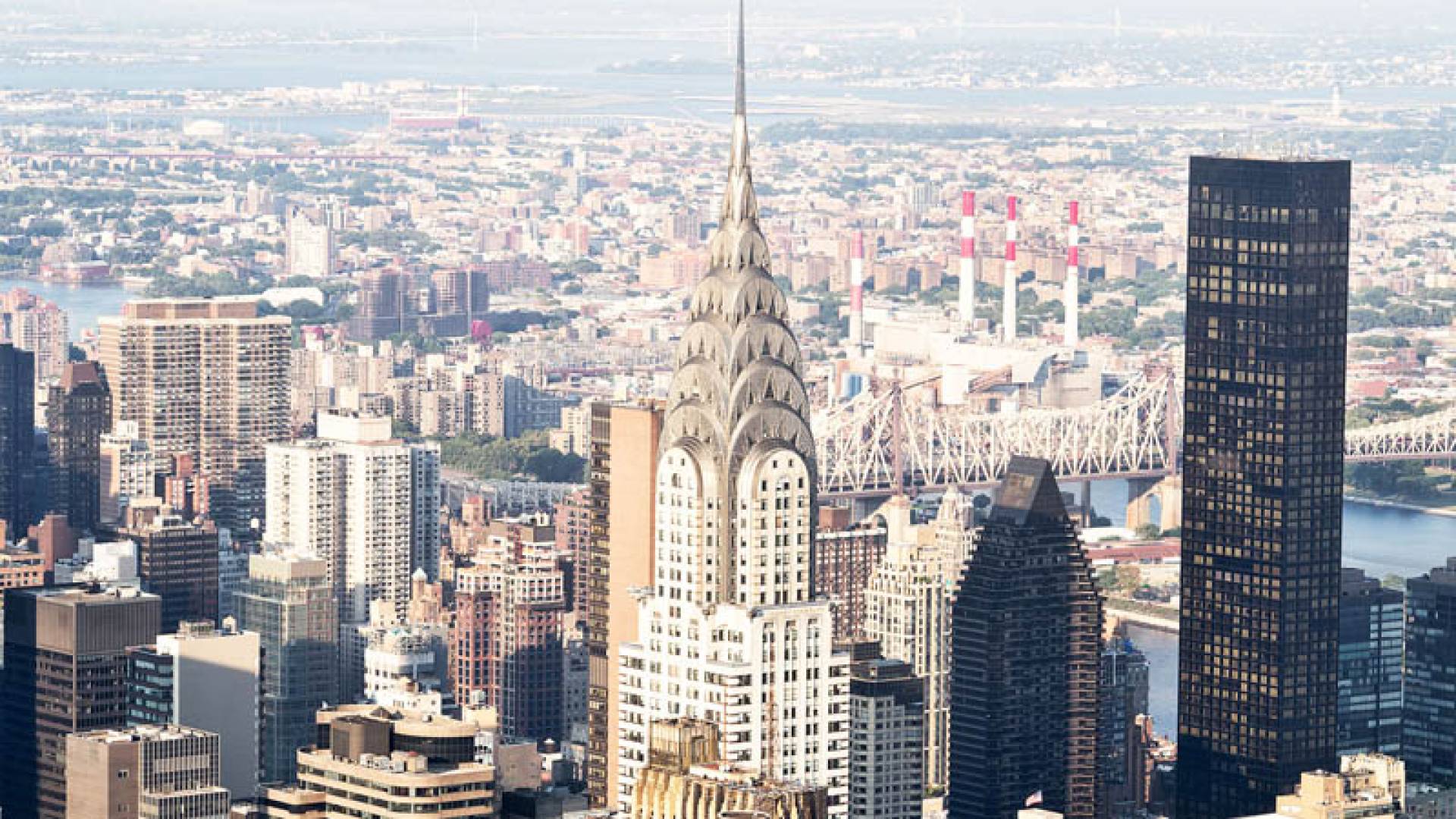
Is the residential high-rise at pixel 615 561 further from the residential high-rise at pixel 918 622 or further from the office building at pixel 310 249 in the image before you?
the office building at pixel 310 249

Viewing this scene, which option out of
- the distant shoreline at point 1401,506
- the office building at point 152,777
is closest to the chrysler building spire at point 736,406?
the office building at point 152,777

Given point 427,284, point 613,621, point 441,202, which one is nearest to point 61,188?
point 441,202

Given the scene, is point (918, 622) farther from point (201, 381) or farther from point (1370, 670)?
point (201, 381)

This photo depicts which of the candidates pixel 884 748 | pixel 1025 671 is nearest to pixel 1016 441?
pixel 1025 671

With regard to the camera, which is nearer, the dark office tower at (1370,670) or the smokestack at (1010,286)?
the dark office tower at (1370,670)

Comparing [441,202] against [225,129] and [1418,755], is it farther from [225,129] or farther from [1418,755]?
[1418,755]

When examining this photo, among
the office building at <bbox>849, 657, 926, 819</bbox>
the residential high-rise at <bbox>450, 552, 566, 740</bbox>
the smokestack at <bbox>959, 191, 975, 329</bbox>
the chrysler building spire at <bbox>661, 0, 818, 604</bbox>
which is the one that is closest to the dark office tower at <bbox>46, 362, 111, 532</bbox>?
the residential high-rise at <bbox>450, 552, 566, 740</bbox>
